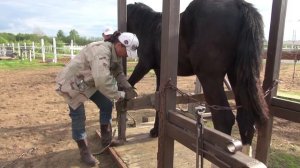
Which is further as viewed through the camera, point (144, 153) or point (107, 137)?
point (107, 137)

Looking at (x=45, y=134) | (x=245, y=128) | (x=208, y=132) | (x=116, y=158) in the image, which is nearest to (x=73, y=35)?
(x=45, y=134)

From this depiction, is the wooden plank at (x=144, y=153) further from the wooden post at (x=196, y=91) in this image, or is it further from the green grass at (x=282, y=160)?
the wooden post at (x=196, y=91)

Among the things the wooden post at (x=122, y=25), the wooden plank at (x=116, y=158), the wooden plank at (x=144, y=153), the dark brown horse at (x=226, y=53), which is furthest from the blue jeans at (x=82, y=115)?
the dark brown horse at (x=226, y=53)

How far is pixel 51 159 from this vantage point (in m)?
3.92

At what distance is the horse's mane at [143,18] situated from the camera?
449 centimetres

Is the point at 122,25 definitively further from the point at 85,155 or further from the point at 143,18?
the point at 85,155

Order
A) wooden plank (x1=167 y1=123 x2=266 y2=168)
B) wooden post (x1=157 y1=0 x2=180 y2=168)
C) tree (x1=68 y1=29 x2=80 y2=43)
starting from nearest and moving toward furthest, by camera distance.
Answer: wooden plank (x1=167 y1=123 x2=266 y2=168)
wooden post (x1=157 y1=0 x2=180 y2=168)
tree (x1=68 y1=29 x2=80 y2=43)

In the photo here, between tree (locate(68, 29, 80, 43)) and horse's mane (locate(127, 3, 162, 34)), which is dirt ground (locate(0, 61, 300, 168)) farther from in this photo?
tree (locate(68, 29, 80, 43))

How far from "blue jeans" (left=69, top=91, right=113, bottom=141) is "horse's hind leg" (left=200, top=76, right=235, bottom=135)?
135 cm

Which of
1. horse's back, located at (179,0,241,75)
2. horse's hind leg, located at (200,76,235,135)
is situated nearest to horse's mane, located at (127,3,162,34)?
horse's back, located at (179,0,241,75)

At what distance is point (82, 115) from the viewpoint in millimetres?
3590

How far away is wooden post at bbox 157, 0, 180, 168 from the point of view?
239cm

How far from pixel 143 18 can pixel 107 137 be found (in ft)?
6.57

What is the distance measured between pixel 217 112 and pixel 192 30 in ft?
3.29
